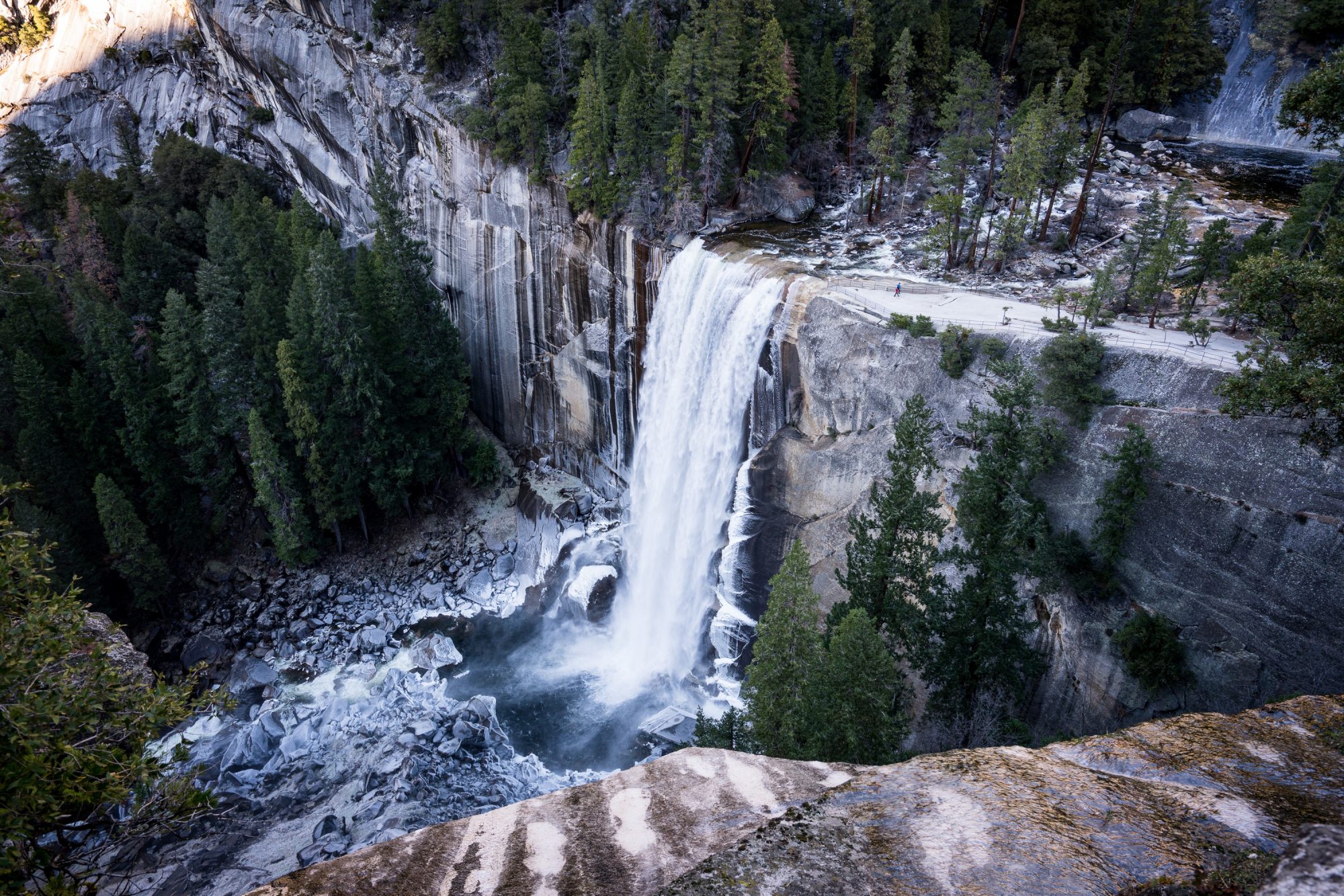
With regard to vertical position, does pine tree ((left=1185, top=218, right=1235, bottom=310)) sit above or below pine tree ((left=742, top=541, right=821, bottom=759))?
above

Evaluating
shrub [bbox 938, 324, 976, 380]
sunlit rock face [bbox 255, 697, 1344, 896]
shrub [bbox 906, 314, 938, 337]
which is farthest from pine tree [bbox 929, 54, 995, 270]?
sunlit rock face [bbox 255, 697, 1344, 896]

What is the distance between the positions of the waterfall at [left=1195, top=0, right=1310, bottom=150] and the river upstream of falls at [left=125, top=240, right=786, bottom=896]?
91.9 ft

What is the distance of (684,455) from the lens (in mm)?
28328

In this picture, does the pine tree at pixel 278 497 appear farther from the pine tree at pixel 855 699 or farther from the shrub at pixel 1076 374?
the shrub at pixel 1076 374

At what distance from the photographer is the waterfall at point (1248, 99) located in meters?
34.2

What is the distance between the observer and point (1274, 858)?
5.53 meters

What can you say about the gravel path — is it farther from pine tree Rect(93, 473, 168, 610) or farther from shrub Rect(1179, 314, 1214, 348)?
pine tree Rect(93, 473, 168, 610)

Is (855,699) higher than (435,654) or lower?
higher

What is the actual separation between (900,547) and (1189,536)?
19.6ft

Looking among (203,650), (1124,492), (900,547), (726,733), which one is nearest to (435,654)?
(203,650)

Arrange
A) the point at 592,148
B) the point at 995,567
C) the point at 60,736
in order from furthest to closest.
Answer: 1. the point at 592,148
2. the point at 995,567
3. the point at 60,736

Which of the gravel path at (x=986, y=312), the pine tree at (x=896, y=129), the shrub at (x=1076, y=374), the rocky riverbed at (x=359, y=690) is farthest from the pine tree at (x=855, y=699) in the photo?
the pine tree at (x=896, y=129)

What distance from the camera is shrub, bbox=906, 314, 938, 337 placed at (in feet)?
66.5

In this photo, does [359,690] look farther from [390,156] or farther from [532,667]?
[390,156]
